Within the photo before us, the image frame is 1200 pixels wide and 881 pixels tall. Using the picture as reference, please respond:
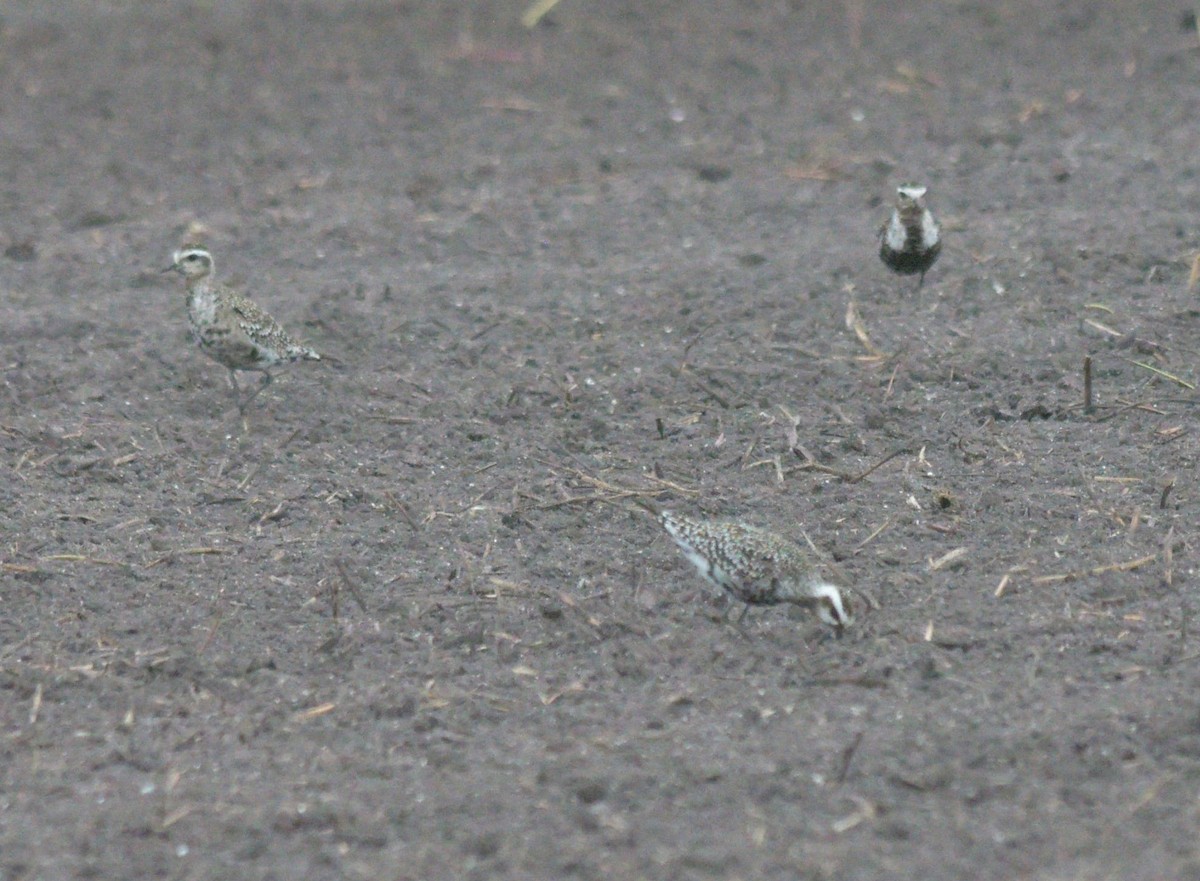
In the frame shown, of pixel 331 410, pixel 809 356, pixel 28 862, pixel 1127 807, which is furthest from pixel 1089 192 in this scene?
pixel 28 862

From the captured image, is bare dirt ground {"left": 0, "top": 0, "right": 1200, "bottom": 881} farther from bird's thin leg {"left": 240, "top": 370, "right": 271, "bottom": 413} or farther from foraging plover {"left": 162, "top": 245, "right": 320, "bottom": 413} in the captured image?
foraging plover {"left": 162, "top": 245, "right": 320, "bottom": 413}

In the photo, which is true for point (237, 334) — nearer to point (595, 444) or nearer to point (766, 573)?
point (595, 444)

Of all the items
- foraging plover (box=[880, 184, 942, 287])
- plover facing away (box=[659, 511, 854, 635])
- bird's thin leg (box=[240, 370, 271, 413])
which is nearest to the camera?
plover facing away (box=[659, 511, 854, 635])

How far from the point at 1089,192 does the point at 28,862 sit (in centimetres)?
840

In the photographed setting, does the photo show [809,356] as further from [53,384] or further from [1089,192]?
[53,384]

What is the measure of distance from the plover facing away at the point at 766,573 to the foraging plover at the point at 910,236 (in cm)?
326

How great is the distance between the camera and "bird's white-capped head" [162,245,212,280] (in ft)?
31.9

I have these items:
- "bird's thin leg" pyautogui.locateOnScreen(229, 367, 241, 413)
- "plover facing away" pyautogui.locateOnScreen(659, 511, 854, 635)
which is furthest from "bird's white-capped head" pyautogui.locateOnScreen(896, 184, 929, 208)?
"bird's thin leg" pyautogui.locateOnScreen(229, 367, 241, 413)

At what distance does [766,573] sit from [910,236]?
11.7 feet

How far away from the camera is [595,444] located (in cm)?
881

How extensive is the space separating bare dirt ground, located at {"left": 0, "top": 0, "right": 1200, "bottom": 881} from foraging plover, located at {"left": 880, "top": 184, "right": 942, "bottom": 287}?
0.32m

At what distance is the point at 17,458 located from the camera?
8641 mm

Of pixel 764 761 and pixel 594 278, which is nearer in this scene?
pixel 764 761

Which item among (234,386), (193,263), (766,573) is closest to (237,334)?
(234,386)
